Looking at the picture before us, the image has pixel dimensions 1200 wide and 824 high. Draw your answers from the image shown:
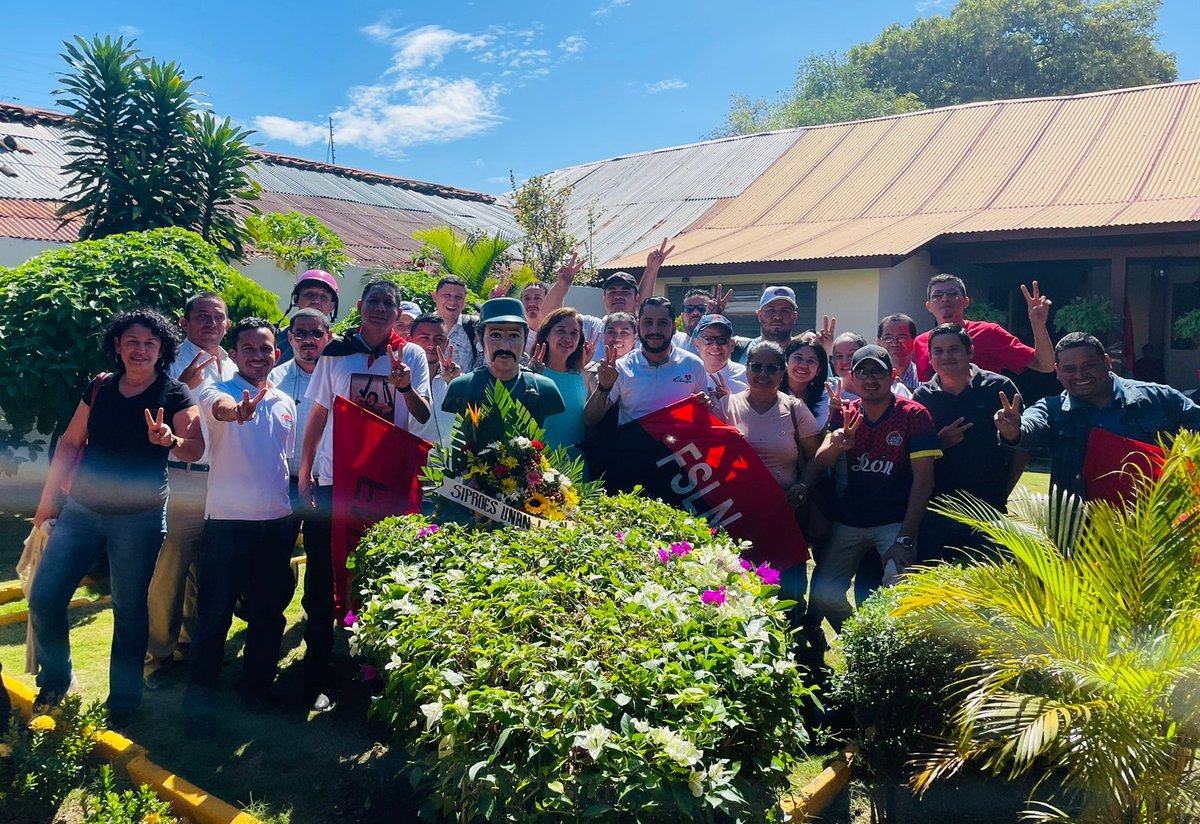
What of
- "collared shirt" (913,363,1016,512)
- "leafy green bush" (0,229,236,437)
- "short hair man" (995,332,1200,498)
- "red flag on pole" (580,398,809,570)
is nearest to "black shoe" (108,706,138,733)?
"red flag on pole" (580,398,809,570)

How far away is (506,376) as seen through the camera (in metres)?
4.57

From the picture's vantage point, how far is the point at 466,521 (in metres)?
4.07

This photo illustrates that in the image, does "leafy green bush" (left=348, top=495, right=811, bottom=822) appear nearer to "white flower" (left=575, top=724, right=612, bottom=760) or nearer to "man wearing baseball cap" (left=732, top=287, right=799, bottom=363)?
"white flower" (left=575, top=724, right=612, bottom=760)

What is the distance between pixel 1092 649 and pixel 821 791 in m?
1.29

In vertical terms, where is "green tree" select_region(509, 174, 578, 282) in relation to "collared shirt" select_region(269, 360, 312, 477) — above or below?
above

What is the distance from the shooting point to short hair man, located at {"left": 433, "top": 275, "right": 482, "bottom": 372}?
661 centimetres

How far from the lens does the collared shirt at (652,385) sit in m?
5.26

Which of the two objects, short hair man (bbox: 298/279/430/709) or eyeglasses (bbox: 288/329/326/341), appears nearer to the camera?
short hair man (bbox: 298/279/430/709)

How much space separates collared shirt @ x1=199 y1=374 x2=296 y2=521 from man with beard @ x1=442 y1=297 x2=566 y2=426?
0.89 meters

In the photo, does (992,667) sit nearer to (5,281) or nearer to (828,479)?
(828,479)

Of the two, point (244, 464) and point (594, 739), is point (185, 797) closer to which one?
point (244, 464)

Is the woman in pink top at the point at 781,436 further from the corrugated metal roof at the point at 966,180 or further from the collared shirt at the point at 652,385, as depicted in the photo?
the corrugated metal roof at the point at 966,180

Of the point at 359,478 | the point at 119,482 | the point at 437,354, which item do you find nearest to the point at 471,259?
the point at 437,354

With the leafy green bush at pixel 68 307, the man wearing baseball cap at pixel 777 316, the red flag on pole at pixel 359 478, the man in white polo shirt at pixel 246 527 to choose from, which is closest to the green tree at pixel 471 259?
the leafy green bush at pixel 68 307
